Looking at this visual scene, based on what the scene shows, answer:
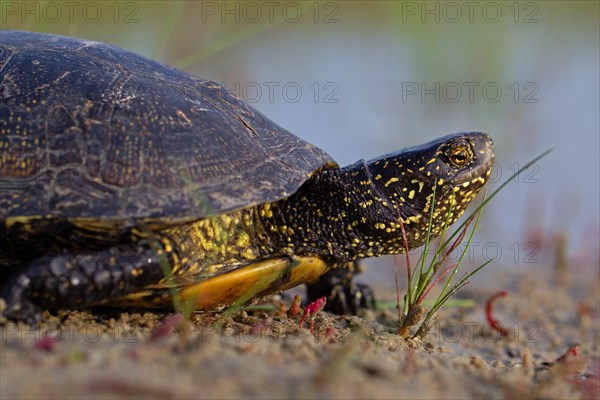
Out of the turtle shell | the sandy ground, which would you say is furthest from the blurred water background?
the sandy ground

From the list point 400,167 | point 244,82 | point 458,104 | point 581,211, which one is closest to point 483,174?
point 400,167

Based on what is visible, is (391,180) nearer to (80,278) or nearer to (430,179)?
(430,179)

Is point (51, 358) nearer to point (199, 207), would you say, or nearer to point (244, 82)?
point (199, 207)

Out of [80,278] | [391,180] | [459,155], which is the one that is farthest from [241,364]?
[459,155]

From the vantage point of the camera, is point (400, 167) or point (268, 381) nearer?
point (268, 381)

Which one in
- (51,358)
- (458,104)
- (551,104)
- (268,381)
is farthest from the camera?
(551,104)
